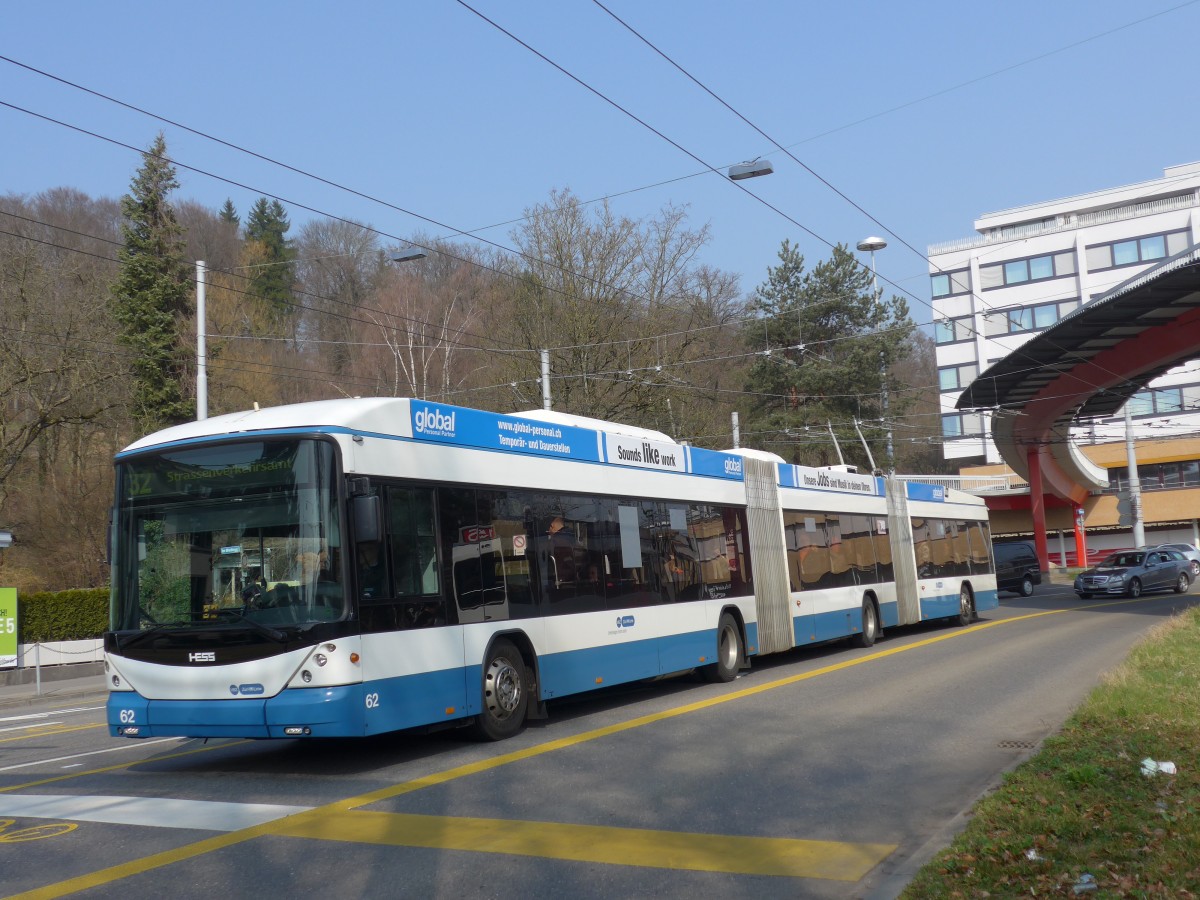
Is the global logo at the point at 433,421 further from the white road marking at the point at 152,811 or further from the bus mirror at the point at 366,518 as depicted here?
the white road marking at the point at 152,811

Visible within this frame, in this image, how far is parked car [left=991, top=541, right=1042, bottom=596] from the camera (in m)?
46.1

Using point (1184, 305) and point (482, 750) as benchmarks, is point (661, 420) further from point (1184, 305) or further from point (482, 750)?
point (482, 750)

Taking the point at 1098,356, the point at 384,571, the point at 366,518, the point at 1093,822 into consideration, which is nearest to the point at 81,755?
the point at 384,571

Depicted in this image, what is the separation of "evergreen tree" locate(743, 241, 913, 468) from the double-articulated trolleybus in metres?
40.8

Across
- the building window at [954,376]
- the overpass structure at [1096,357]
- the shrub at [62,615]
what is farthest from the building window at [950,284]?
the shrub at [62,615]

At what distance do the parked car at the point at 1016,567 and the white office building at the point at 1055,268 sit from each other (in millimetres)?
31236

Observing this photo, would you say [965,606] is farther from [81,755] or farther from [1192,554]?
[1192,554]

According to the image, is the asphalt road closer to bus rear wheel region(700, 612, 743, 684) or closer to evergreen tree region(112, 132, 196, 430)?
bus rear wheel region(700, 612, 743, 684)

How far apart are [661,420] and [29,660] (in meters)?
20.7

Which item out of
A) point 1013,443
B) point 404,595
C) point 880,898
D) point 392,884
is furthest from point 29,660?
point 1013,443

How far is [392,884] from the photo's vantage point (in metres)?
6.27

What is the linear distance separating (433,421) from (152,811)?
421 cm

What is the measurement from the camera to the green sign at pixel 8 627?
23.5 meters

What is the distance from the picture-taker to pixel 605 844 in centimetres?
709
